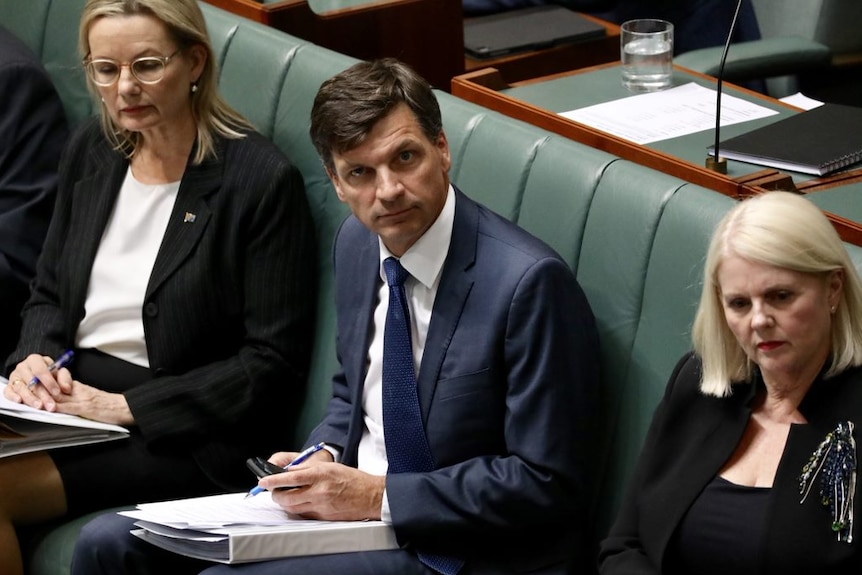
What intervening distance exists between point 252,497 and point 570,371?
579mm

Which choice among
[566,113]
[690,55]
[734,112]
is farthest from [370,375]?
[690,55]

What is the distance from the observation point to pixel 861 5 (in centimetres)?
375

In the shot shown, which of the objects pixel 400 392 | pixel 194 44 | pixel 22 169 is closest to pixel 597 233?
pixel 400 392

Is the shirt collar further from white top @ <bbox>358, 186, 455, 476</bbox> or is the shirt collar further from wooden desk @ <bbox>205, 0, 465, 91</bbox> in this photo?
wooden desk @ <bbox>205, 0, 465, 91</bbox>

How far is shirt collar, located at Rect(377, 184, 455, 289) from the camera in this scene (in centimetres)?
223

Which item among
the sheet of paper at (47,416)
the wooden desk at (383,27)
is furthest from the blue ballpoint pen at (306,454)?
the wooden desk at (383,27)

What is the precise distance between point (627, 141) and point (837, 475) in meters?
0.85

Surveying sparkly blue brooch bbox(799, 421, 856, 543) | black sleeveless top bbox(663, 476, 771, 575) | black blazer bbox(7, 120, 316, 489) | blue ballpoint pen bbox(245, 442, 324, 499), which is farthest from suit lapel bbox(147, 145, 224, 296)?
sparkly blue brooch bbox(799, 421, 856, 543)

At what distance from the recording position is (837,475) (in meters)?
1.78

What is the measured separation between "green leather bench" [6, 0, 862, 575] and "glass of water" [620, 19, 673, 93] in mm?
455

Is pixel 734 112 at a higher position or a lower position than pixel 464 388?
higher

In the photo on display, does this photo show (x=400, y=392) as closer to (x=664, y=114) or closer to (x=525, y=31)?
(x=664, y=114)

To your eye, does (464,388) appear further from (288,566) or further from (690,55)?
(690,55)

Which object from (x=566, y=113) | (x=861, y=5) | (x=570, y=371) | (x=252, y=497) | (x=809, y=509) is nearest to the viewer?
(x=809, y=509)
